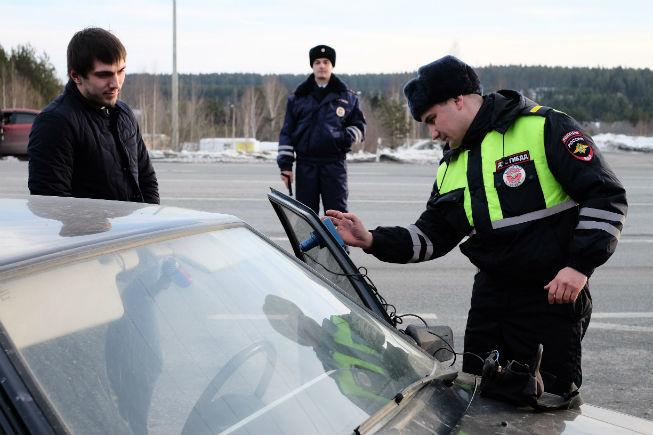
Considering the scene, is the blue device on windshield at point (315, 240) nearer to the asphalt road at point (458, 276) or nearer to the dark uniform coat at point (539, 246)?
the dark uniform coat at point (539, 246)

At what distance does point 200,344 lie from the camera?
1729mm

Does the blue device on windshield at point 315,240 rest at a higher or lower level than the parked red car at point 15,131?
higher

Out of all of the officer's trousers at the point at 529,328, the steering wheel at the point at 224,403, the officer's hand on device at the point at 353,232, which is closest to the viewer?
the steering wheel at the point at 224,403

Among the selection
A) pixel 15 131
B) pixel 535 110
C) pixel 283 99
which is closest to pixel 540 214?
pixel 535 110

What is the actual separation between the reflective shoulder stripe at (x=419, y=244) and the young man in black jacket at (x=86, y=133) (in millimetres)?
1397

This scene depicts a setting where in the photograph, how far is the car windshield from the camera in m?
1.47

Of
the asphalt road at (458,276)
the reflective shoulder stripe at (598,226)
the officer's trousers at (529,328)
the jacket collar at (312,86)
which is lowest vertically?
the asphalt road at (458,276)

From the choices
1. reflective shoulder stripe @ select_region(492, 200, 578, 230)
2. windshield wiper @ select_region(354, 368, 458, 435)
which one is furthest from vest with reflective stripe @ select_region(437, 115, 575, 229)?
windshield wiper @ select_region(354, 368, 458, 435)

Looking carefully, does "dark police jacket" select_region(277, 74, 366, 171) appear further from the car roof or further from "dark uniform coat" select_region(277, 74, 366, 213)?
the car roof

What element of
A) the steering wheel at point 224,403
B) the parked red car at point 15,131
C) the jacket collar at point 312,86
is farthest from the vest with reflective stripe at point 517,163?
the parked red car at point 15,131

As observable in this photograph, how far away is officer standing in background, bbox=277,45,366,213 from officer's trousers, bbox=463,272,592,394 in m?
3.85

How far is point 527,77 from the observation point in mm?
111750

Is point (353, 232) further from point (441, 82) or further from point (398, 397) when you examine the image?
point (398, 397)

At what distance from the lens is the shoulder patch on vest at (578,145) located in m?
2.58
